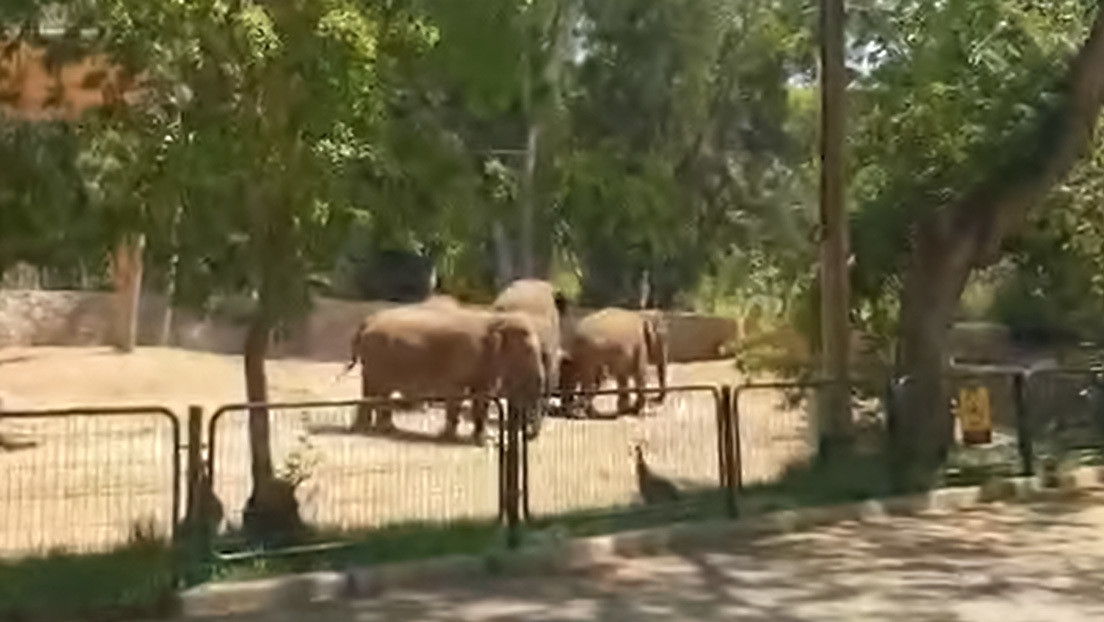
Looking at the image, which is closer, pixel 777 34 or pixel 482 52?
pixel 482 52

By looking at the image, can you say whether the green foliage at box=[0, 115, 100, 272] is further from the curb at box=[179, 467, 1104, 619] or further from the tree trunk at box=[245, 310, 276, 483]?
the curb at box=[179, 467, 1104, 619]

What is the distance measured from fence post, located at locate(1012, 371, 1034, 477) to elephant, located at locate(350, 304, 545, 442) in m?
6.47

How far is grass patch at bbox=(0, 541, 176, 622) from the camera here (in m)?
9.38

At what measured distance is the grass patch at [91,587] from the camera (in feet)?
30.8

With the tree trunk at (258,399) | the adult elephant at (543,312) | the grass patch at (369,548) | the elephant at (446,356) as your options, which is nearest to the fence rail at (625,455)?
the grass patch at (369,548)

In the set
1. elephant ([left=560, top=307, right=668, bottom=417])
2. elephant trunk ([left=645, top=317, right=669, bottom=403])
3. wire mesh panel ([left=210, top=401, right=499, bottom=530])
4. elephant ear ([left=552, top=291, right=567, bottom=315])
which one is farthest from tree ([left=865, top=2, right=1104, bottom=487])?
elephant trunk ([left=645, top=317, right=669, bottom=403])

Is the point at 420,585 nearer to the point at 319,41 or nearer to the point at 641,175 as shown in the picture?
the point at 319,41

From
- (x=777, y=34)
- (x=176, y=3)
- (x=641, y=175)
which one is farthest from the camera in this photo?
(x=777, y=34)

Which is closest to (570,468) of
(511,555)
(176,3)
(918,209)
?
(511,555)

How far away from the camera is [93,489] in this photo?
11.7m

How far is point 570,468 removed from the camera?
1312cm

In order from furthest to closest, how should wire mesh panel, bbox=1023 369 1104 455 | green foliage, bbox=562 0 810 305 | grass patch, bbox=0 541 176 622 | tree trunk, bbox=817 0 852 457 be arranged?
green foliage, bbox=562 0 810 305 < wire mesh panel, bbox=1023 369 1104 455 < tree trunk, bbox=817 0 852 457 < grass patch, bbox=0 541 176 622

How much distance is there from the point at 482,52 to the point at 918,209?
943 cm

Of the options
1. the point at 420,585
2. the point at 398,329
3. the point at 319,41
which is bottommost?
the point at 420,585
